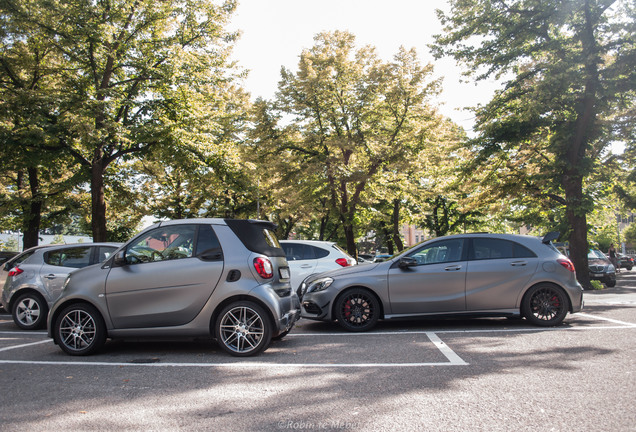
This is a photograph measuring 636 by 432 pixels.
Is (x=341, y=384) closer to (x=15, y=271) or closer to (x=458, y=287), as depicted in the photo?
(x=458, y=287)

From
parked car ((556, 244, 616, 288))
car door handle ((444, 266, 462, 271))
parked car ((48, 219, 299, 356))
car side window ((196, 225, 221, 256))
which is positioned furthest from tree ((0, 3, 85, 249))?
parked car ((556, 244, 616, 288))

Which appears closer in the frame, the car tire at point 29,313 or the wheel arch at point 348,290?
the wheel arch at point 348,290

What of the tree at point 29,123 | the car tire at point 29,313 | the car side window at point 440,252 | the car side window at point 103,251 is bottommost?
the car tire at point 29,313

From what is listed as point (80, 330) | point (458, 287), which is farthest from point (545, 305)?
point (80, 330)

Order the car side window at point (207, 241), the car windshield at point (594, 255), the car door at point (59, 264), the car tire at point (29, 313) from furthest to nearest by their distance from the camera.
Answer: the car windshield at point (594, 255)
the car door at point (59, 264)
the car tire at point (29, 313)
the car side window at point (207, 241)

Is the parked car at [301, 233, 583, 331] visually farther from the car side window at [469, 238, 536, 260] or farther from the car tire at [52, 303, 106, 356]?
the car tire at [52, 303, 106, 356]

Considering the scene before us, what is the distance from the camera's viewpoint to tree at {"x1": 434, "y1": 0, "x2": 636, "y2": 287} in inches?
593

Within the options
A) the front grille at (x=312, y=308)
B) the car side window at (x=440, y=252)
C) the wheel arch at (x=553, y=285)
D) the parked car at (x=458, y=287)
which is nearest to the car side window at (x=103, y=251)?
the front grille at (x=312, y=308)

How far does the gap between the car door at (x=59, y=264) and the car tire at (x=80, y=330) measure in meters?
3.45

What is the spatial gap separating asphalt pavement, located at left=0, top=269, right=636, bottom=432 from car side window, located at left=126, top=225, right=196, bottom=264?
1274mm

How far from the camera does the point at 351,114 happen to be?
24.5 m

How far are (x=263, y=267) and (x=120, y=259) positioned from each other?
6.15 ft

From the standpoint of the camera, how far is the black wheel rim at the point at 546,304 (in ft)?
27.1

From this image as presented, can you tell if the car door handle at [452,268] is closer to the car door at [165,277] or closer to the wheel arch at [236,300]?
the wheel arch at [236,300]
